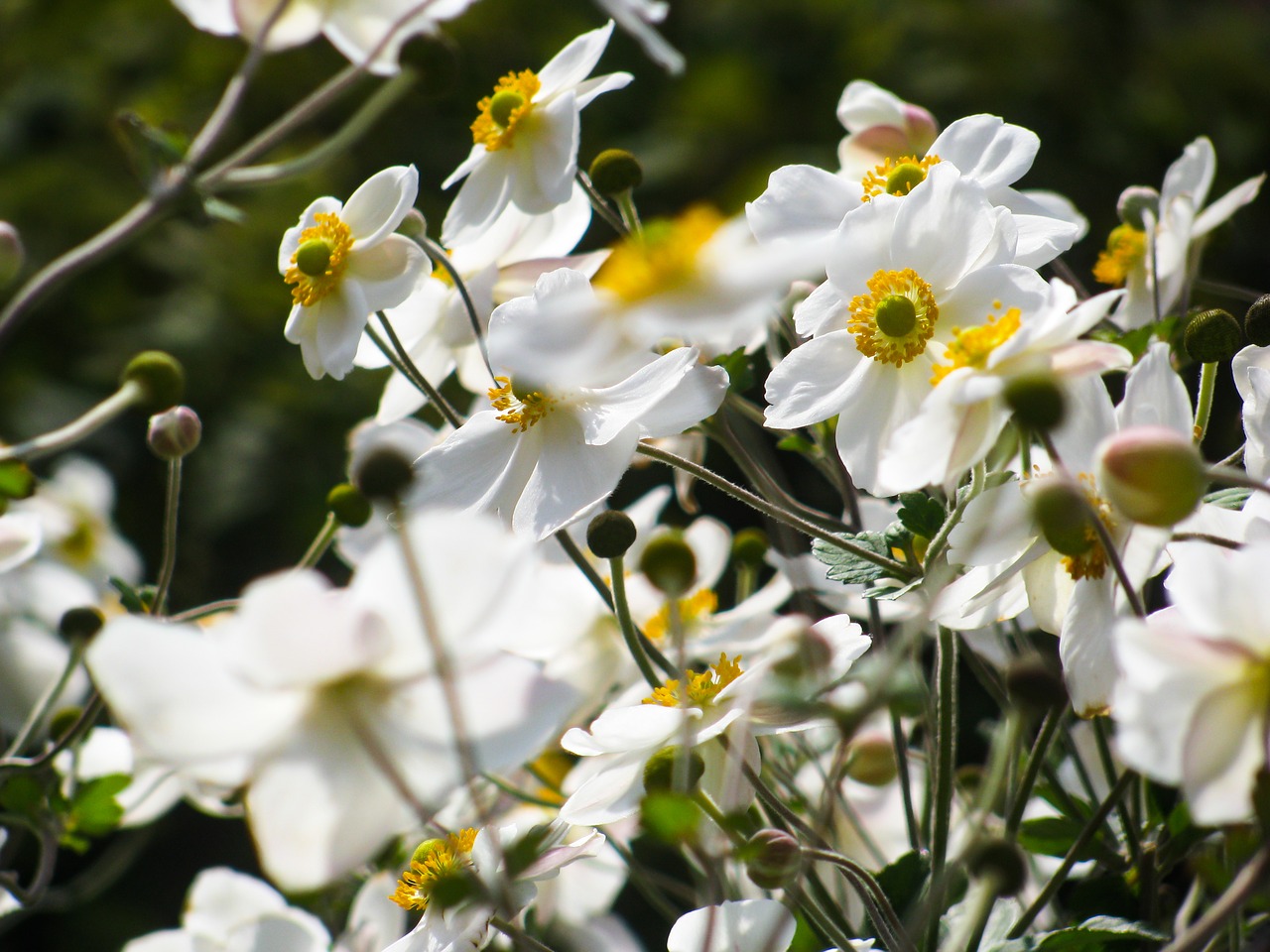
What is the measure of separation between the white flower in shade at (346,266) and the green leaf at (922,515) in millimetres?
264

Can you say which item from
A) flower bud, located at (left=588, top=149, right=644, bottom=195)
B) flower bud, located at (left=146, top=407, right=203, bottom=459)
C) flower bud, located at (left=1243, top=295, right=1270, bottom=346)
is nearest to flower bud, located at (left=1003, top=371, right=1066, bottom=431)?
flower bud, located at (left=1243, top=295, right=1270, bottom=346)

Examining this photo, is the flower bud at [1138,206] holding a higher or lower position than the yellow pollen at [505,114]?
lower

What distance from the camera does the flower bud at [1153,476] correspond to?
1.20 feet

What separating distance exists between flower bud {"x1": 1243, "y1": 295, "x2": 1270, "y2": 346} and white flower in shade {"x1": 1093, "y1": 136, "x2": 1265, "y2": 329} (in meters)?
0.11

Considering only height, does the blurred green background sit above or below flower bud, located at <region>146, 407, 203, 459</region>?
below

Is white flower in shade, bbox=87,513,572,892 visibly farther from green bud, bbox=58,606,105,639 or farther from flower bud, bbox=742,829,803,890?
green bud, bbox=58,606,105,639

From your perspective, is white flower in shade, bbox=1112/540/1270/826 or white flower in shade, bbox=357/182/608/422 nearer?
white flower in shade, bbox=1112/540/1270/826

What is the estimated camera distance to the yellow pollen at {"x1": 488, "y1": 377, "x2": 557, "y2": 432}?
1.99 feet

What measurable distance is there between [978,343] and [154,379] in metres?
0.36

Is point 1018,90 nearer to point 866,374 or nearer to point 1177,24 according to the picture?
point 1177,24

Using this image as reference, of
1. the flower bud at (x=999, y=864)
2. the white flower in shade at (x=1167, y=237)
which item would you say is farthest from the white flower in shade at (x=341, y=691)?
the white flower in shade at (x=1167, y=237)

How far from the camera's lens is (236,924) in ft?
2.17

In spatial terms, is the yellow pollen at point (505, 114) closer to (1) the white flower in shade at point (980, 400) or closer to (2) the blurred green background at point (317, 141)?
(1) the white flower in shade at point (980, 400)

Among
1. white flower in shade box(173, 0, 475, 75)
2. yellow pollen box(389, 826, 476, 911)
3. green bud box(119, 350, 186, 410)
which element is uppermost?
white flower in shade box(173, 0, 475, 75)
